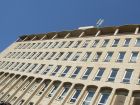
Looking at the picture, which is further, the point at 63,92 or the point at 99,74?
the point at 63,92

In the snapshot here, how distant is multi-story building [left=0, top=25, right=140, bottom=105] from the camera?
31906mm

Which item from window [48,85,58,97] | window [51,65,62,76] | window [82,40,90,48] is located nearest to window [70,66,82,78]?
window [48,85,58,97]

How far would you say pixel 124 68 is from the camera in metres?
33.8

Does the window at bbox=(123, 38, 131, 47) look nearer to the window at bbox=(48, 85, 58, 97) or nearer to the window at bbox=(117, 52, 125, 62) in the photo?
the window at bbox=(117, 52, 125, 62)

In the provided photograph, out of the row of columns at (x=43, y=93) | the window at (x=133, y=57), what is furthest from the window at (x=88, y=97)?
the window at (x=133, y=57)

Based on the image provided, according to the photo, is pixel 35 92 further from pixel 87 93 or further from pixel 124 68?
pixel 124 68

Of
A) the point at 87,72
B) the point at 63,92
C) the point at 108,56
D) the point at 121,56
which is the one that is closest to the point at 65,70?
the point at 87,72

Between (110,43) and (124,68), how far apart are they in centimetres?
810

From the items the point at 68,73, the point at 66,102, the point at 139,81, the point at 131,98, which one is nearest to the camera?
the point at 131,98

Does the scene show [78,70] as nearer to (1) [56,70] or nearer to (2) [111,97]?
(1) [56,70]

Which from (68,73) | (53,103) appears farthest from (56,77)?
(53,103)

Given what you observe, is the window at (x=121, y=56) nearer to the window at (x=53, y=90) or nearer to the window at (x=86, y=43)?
the window at (x=86, y=43)

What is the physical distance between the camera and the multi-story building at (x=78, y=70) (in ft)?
105

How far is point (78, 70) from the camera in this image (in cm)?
3838
